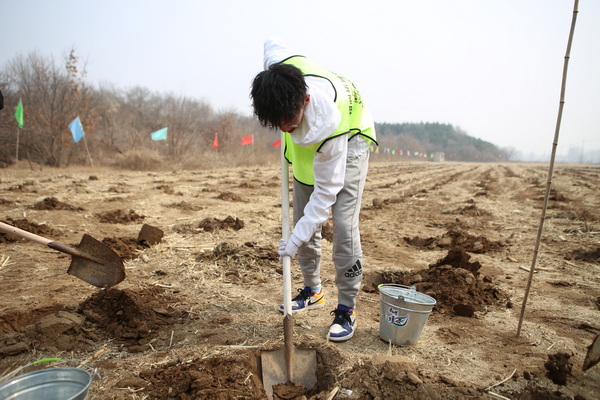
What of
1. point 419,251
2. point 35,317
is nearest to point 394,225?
point 419,251

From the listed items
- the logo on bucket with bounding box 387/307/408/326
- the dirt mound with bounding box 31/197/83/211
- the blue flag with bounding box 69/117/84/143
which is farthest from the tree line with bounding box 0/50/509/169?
the logo on bucket with bounding box 387/307/408/326

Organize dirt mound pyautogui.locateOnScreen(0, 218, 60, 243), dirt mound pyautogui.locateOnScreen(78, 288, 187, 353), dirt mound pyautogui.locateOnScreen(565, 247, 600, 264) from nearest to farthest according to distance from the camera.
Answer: dirt mound pyautogui.locateOnScreen(78, 288, 187, 353) < dirt mound pyautogui.locateOnScreen(565, 247, 600, 264) < dirt mound pyautogui.locateOnScreen(0, 218, 60, 243)

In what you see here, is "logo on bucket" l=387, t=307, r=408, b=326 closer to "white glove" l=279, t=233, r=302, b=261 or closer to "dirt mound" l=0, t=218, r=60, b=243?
"white glove" l=279, t=233, r=302, b=261

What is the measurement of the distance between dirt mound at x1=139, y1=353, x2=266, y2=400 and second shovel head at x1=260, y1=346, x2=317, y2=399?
0.22ft

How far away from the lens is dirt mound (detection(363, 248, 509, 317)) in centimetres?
331

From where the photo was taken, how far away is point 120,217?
6.48 meters

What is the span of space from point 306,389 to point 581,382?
1581 mm

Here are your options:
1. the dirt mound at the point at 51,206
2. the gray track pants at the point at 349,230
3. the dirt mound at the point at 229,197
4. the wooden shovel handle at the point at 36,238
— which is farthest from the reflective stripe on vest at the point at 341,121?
the dirt mound at the point at 229,197

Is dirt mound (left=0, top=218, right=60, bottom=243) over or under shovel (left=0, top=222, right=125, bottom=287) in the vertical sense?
under

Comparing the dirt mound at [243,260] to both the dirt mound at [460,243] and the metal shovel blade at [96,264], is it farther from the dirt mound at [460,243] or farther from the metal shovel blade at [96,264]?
the dirt mound at [460,243]

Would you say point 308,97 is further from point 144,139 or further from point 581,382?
point 144,139

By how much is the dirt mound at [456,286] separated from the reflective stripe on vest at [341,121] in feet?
5.51

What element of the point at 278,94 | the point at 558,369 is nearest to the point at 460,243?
the point at 558,369

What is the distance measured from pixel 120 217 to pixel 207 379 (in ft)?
16.9
